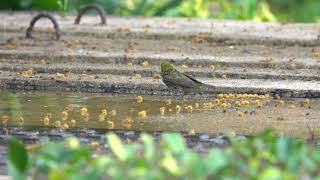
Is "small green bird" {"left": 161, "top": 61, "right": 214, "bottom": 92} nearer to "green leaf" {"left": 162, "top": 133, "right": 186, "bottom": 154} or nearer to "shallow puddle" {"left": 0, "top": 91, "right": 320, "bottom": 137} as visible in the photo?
"shallow puddle" {"left": 0, "top": 91, "right": 320, "bottom": 137}

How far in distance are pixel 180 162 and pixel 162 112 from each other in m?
2.39

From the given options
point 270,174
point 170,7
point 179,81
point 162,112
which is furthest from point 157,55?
point 270,174

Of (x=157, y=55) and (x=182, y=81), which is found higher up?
(x=157, y=55)

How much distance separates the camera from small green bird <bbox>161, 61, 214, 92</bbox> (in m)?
6.84

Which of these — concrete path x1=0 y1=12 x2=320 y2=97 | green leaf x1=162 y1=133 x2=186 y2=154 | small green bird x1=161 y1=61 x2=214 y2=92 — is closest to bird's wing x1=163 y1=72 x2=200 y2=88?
small green bird x1=161 y1=61 x2=214 y2=92

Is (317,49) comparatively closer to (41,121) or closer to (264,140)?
(41,121)

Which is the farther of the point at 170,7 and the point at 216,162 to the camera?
the point at 170,7

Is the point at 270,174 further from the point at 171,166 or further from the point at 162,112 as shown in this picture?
the point at 162,112

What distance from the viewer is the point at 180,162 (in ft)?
12.7

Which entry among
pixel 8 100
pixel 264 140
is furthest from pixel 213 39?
pixel 264 140

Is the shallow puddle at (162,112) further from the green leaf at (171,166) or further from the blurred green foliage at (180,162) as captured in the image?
the green leaf at (171,166)

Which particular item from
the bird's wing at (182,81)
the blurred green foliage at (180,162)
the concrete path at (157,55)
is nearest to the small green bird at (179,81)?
the bird's wing at (182,81)

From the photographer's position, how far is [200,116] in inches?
242

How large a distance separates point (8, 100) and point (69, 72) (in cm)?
103
